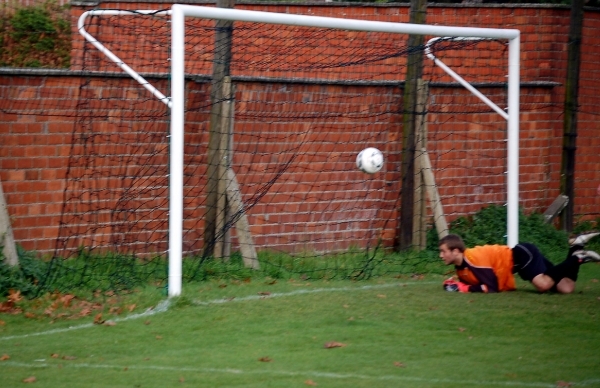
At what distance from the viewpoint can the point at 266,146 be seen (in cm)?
1059

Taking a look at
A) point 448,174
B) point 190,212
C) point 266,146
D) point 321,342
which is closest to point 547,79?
point 448,174

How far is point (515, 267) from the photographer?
8.73 metres

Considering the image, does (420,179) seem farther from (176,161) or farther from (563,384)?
(563,384)

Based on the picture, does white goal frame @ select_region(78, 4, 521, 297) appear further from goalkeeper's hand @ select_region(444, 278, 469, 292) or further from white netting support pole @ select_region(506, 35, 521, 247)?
goalkeeper's hand @ select_region(444, 278, 469, 292)

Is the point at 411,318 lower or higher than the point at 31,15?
lower

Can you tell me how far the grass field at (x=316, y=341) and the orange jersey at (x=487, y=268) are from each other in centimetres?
22

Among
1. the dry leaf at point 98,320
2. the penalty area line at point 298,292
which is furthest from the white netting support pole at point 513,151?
the dry leaf at point 98,320

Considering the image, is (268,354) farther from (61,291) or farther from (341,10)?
(341,10)

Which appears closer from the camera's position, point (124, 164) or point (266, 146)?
point (124, 164)

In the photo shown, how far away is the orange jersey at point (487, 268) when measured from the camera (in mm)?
8688

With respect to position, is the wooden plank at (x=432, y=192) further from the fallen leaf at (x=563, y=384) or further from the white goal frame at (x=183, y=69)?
the fallen leaf at (x=563, y=384)

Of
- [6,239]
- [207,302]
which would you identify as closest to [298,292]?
[207,302]

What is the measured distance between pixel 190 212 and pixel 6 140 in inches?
83.5

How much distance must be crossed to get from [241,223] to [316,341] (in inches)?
119
